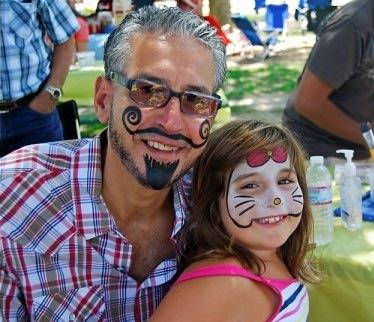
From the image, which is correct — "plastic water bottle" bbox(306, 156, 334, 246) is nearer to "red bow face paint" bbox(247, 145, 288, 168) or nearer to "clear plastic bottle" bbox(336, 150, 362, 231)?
"clear plastic bottle" bbox(336, 150, 362, 231)

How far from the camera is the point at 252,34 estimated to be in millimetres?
10312

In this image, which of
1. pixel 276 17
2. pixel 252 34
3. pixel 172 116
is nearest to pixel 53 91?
pixel 172 116

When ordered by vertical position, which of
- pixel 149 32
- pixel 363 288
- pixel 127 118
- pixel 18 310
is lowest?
pixel 363 288

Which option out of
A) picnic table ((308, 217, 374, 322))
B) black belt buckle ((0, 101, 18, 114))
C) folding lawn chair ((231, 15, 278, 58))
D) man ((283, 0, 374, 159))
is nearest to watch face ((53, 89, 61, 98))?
black belt buckle ((0, 101, 18, 114))

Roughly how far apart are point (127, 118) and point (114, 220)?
25 cm

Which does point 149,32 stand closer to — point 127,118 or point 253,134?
point 127,118

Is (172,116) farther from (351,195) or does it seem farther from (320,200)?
(351,195)

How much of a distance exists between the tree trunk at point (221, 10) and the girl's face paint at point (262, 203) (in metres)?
8.05

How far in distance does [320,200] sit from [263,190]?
18.5 inches

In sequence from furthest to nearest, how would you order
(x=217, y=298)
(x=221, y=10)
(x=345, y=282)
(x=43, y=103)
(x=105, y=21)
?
(x=221, y=10)
(x=105, y=21)
(x=43, y=103)
(x=345, y=282)
(x=217, y=298)

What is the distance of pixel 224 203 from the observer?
61.6 inches

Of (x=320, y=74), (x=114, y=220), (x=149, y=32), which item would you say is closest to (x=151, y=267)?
(x=114, y=220)

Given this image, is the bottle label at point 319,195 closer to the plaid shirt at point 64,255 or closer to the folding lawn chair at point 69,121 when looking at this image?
the plaid shirt at point 64,255

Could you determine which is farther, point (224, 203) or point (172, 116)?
point (224, 203)
